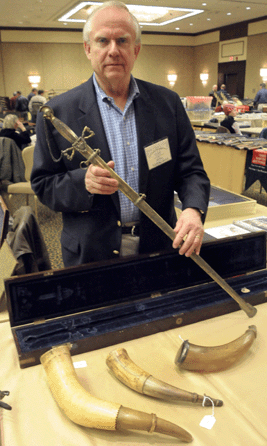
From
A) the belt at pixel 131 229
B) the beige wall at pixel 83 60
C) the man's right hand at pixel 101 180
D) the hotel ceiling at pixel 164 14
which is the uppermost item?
the hotel ceiling at pixel 164 14

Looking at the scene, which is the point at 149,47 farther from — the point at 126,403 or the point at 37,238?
the point at 126,403

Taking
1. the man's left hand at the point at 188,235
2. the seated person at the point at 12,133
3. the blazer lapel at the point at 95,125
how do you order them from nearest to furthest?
the man's left hand at the point at 188,235 < the blazer lapel at the point at 95,125 < the seated person at the point at 12,133

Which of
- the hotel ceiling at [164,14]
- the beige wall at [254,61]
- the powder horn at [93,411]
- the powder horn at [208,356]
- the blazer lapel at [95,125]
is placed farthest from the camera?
the beige wall at [254,61]

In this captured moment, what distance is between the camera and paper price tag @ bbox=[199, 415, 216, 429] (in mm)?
859

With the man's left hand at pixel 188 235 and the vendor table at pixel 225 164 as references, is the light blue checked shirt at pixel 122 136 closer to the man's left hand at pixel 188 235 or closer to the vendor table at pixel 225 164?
the man's left hand at pixel 188 235

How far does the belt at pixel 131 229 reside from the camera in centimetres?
152

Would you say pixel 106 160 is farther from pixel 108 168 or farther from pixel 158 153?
pixel 108 168

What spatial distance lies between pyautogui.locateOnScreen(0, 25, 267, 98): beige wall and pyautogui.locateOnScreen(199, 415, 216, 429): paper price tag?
16.3 m

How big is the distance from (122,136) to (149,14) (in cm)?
1467

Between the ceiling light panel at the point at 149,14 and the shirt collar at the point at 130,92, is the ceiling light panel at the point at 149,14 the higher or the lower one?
the higher one

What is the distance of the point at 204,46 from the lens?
18219 mm

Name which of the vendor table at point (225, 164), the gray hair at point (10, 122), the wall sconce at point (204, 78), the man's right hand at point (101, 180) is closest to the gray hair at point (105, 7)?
the man's right hand at point (101, 180)

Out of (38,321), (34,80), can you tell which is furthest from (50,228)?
(34,80)

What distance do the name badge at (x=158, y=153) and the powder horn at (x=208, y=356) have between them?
2.35 ft
